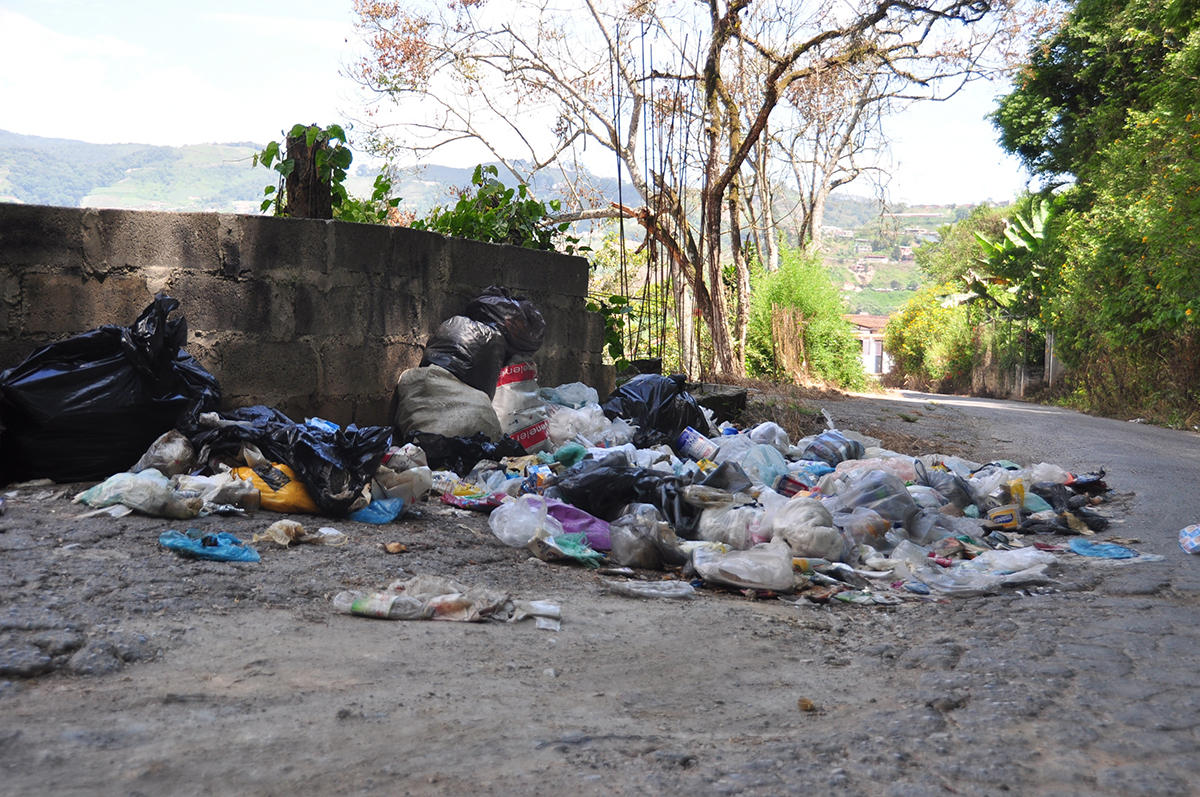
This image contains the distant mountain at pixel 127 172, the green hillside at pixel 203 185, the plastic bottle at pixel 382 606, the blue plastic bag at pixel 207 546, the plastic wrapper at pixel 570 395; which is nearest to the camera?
→ the plastic bottle at pixel 382 606

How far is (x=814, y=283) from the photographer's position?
13500 millimetres

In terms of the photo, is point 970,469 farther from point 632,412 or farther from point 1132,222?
point 1132,222

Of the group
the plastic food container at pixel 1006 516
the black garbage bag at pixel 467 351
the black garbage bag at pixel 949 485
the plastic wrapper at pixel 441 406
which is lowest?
the plastic food container at pixel 1006 516

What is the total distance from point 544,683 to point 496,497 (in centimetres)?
190

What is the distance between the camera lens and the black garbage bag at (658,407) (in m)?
5.41

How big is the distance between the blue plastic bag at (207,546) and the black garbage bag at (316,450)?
50 centimetres

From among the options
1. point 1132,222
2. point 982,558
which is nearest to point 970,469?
point 982,558

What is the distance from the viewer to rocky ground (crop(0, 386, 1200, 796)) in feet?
4.59

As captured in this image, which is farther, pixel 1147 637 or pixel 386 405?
pixel 386 405

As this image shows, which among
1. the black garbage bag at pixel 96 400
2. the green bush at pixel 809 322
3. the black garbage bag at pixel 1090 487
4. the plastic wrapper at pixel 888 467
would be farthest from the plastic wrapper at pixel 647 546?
the green bush at pixel 809 322

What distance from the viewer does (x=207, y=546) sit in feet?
8.64

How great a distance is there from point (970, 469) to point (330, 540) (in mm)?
3884

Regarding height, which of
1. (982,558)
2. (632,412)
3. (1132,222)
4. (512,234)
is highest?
(1132,222)

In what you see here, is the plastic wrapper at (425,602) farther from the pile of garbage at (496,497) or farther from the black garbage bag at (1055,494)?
the black garbage bag at (1055,494)
